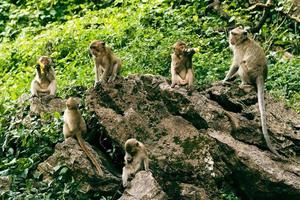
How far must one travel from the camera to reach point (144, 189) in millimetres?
9227

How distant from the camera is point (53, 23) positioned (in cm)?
1980

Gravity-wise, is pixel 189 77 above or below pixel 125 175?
above

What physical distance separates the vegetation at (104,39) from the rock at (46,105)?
0.19m

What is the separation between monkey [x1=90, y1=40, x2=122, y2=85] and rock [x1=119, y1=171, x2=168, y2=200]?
2.95 meters

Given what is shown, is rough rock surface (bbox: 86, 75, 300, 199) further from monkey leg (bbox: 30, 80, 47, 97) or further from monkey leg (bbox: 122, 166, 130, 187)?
monkey leg (bbox: 30, 80, 47, 97)

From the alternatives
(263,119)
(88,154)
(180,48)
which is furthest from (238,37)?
(88,154)

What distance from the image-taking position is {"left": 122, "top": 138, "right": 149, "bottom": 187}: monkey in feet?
33.0

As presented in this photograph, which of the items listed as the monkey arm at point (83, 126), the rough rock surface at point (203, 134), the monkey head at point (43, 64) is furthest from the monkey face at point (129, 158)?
the monkey head at point (43, 64)

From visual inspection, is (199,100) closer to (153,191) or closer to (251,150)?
(251,150)

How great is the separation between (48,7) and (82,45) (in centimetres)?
382

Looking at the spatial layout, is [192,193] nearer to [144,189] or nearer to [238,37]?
[144,189]

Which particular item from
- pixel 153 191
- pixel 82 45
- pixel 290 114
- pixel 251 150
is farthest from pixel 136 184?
pixel 82 45

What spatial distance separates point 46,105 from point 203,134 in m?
3.34

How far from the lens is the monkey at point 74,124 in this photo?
10913 mm
